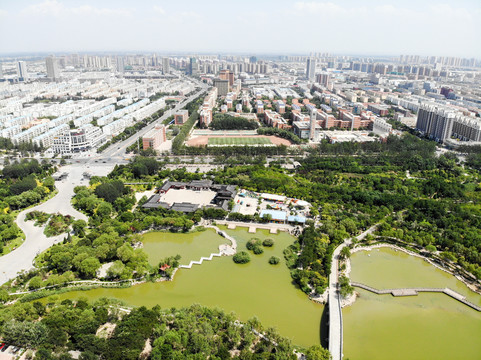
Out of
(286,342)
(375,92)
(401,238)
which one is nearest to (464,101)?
(375,92)

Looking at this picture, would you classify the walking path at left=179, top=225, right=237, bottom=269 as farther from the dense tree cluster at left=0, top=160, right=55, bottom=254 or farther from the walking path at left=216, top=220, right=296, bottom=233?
the dense tree cluster at left=0, top=160, right=55, bottom=254

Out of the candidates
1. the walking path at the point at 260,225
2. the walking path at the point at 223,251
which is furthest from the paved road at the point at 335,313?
the walking path at the point at 223,251

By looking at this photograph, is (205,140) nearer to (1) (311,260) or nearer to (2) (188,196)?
(2) (188,196)

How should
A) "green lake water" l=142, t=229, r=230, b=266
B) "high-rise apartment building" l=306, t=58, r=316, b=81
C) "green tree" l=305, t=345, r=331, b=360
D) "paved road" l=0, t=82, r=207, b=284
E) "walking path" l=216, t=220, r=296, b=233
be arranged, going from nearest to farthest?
"green tree" l=305, t=345, r=331, b=360 < "paved road" l=0, t=82, r=207, b=284 < "green lake water" l=142, t=229, r=230, b=266 < "walking path" l=216, t=220, r=296, b=233 < "high-rise apartment building" l=306, t=58, r=316, b=81

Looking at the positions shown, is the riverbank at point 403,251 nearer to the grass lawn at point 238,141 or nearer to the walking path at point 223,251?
the walking path at point 223,251

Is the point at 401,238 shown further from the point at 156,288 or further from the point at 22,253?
the point at 22,253

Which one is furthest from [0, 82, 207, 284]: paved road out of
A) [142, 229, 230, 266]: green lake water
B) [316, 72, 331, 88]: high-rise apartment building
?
[316, 72, 331, 88]: high-rise apartment building
